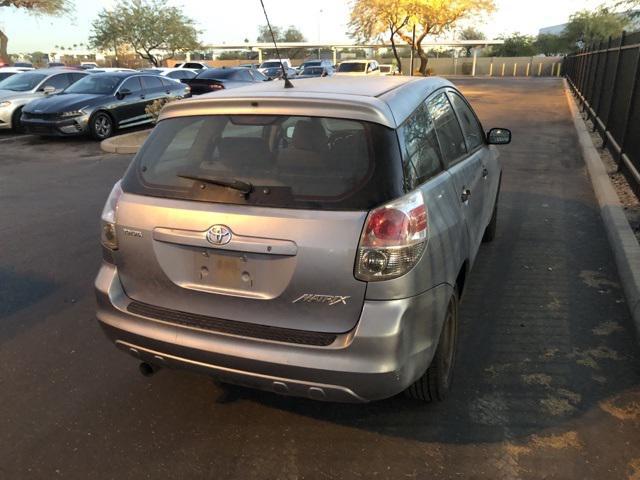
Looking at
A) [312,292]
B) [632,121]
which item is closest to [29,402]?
[312,292]

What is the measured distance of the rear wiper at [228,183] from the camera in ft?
8.15

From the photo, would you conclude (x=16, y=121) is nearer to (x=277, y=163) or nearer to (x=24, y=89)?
(x=24, y=89)

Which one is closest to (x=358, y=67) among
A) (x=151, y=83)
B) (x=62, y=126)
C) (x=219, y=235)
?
(x=151, y=83)

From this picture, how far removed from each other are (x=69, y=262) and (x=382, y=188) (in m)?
3.83

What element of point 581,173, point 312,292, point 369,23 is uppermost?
point 369,23

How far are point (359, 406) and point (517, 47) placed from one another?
77.7 meters

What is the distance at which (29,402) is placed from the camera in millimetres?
3084

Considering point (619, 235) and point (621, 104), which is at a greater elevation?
point (621, 104)

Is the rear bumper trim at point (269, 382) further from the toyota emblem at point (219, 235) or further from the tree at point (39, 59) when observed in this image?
the tree at point (39, 59)

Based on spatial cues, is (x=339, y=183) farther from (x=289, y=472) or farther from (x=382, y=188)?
(x=289, y=472)

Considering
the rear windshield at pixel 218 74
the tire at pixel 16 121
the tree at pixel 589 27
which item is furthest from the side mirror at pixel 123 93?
the tree at pixel 589 27

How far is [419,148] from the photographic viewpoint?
9.07ft

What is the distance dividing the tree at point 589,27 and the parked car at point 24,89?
5171cm

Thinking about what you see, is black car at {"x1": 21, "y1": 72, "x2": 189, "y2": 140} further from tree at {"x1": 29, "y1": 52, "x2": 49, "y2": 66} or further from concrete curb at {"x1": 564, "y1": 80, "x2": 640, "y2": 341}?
tree at {"x1": 29, "y1": 52, "x2": 49, "y2": 66}
